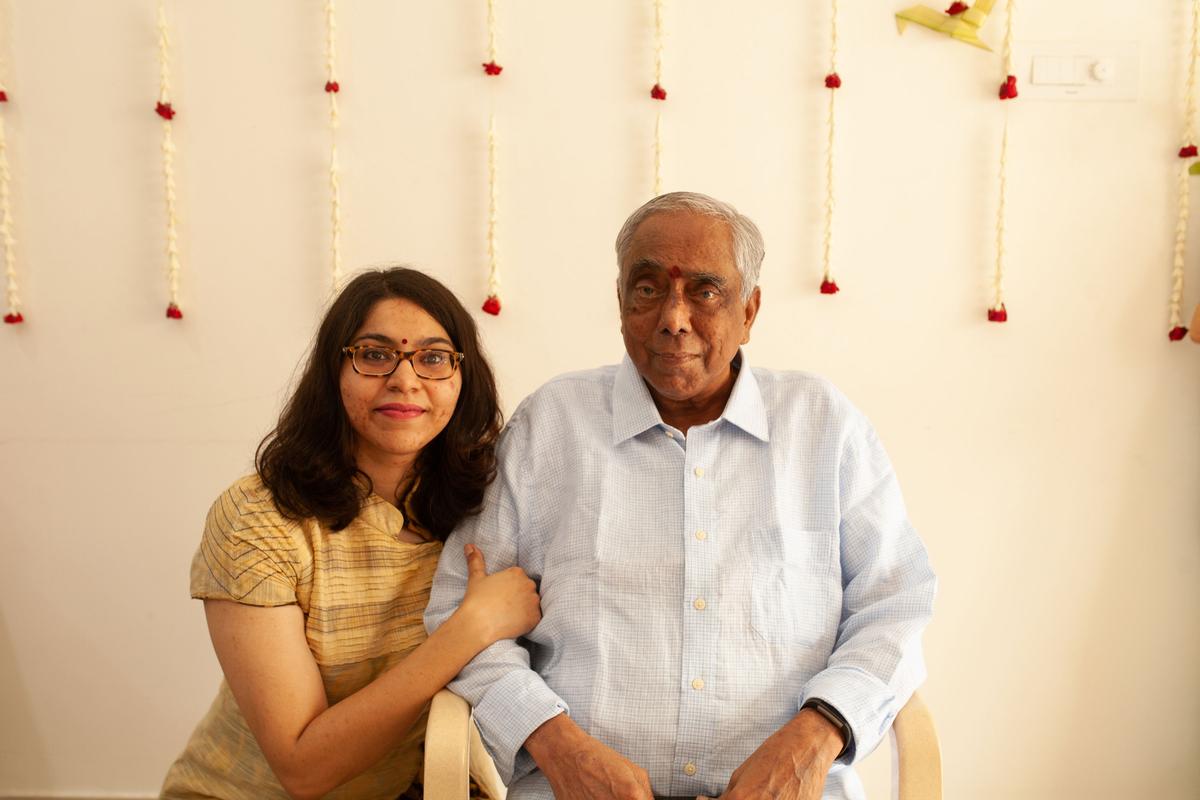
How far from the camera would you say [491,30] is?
228cm

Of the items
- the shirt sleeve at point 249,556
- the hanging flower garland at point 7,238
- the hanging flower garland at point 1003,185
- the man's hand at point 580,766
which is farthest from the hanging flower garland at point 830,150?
the hanging flower garland at point 7,238

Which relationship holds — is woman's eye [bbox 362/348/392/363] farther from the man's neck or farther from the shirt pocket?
the shirt pocket

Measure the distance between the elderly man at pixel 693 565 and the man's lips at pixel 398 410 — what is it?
21 cm

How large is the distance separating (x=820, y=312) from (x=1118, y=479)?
0.83m

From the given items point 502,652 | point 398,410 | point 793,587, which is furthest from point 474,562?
point 793,587

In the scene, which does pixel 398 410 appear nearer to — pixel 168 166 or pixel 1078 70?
pixel 168 166

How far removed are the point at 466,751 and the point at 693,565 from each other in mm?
446

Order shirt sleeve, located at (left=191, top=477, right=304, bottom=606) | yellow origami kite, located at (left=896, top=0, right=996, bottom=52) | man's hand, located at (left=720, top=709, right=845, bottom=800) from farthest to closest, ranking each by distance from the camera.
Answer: yellow origami kite, located at (left=896, top=0, right=996, bottom=52), shirt sleeve, located at (left=191, top=477, right=304, bottom=606), man's hand, located at (left=720, top=709, right=845, bottom=800)

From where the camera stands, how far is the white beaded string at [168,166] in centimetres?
229

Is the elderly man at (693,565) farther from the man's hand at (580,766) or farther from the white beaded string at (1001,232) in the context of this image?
the white beaded string at (1001,232)

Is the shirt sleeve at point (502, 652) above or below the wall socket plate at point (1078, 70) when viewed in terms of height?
below

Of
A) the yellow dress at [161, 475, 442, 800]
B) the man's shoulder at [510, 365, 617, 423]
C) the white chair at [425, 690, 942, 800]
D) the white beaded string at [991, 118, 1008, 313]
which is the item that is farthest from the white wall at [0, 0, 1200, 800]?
the white chair at [425, 690, 942, 800]

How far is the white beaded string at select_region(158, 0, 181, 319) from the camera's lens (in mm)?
2287

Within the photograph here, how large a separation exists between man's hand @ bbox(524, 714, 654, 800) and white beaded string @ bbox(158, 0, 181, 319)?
142cm
